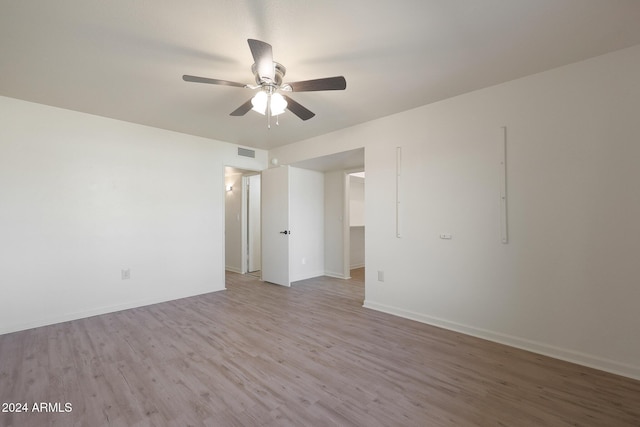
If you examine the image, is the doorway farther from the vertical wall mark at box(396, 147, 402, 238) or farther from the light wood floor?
the vertical wall mark at box(396, 147, 402, 238)

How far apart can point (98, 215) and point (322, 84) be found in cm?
329

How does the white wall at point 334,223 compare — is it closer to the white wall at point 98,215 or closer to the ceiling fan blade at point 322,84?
the white wall at point 98,215

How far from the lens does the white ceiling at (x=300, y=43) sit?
5.57 ft

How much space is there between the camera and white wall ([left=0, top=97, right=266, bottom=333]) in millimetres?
2945

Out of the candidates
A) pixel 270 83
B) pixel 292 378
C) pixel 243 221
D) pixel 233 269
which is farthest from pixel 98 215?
pixel 292 378

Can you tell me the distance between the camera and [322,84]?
2.01 metres

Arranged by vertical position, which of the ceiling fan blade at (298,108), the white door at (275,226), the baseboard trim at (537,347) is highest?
the ceiling fan blade at (298,108)

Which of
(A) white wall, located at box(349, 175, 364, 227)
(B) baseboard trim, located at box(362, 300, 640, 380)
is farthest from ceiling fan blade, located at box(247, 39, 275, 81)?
(A) white wall, located at box(349, 175, 364, 227)

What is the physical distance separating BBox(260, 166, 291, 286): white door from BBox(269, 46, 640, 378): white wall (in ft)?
6.19

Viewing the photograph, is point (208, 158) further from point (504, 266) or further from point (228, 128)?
point (504, 266)

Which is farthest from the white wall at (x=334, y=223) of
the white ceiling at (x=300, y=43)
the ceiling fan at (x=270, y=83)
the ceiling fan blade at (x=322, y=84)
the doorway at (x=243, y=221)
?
the ceiling fan blade at (x=322, y=84)

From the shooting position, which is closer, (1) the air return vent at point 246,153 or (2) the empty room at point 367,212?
(2) the empty room at point 367,212

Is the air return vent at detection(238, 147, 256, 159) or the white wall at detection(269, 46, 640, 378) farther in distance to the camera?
the air return vent at detection(238, 147, 256, 159)

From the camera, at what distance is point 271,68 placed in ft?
6.32
